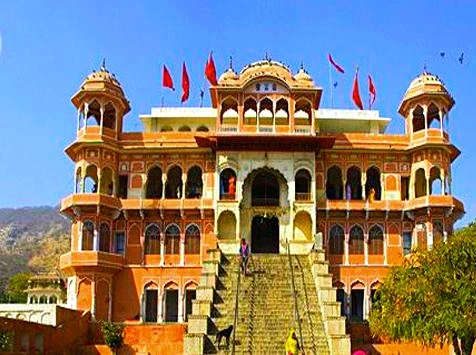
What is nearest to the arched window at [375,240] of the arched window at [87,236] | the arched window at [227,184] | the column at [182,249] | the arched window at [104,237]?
the arched window at [227,184]

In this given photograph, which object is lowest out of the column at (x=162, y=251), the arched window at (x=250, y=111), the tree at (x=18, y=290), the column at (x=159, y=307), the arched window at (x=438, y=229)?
the column at (x=159, y=307)

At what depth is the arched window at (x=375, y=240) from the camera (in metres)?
45.7

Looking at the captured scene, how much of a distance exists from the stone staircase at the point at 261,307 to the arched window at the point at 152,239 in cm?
539

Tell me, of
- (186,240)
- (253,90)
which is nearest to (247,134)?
(253,90)

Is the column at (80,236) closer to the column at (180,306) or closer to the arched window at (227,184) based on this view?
the column at (180,306)

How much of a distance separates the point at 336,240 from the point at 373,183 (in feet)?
14.6

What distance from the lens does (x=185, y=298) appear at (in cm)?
4478

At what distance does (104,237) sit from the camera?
4509 centimetres

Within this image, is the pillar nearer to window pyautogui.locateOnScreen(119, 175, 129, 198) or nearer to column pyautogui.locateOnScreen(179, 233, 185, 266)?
column pyautogui.locateOnScreen(179, 233, 185, 266)

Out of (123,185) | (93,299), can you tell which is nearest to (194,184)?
(123,185)

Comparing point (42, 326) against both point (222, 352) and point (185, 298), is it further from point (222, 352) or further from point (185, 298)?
point (185, 298)

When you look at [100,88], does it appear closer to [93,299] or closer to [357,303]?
[93,299]

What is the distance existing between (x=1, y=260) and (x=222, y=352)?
120m

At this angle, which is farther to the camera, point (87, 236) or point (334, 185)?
point (334, 185)
